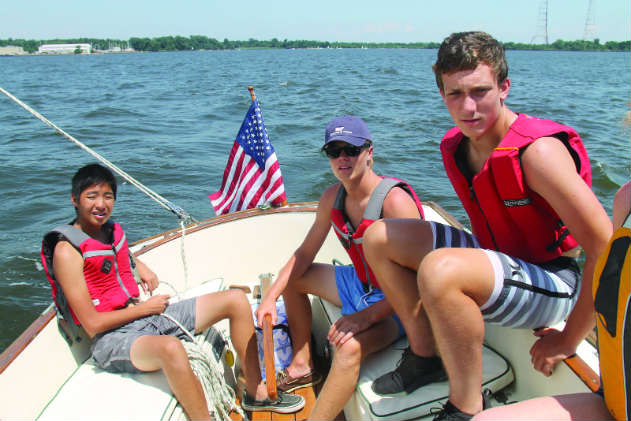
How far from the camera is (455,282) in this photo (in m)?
1.44

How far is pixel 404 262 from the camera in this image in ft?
5.76

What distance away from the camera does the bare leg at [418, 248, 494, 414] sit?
1449 mm

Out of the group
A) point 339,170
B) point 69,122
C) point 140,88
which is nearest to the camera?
point 339,170

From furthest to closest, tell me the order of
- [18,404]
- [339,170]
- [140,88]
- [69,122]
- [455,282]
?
[140,88], [69,122], [339,170], [18,404], [455,282]

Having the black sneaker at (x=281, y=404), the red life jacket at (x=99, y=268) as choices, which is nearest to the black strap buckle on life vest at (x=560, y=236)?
the black sneaker at (x=281, y=404)

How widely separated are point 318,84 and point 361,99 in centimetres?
581

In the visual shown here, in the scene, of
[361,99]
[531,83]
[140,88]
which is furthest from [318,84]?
[531,83]

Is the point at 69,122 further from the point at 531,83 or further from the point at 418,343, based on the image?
the point at 531,83

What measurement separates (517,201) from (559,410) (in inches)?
26.8

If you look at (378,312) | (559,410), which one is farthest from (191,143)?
(559,410)

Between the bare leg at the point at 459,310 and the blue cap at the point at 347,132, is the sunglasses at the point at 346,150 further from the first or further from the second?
the bare leg at the point at 459,310

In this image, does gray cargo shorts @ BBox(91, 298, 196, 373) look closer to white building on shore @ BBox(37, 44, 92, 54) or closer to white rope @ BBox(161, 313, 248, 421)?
white rope @ BBox(161, 313, 248, 421)

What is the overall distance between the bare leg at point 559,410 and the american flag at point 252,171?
2.70 m

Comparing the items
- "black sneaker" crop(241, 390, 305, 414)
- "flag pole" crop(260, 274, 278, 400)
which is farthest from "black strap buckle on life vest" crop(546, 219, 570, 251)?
"black sneaker" crop(241, 390, 305, 414)
